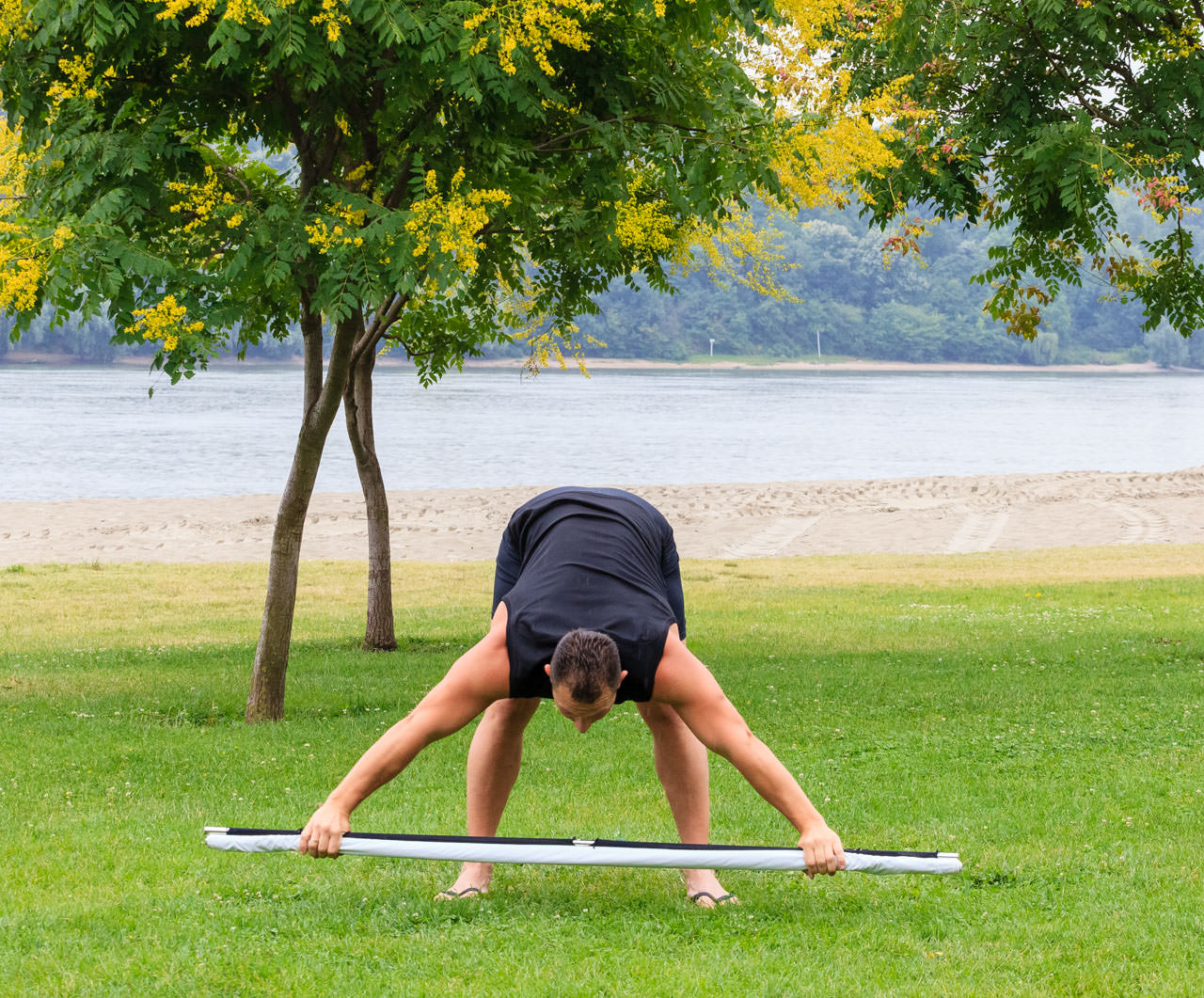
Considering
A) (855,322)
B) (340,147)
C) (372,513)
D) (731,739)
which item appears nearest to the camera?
(731,739)

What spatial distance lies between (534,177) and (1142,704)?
534 centimetres

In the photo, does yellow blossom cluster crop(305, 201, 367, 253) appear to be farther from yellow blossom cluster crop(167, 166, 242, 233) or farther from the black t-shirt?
the black t-shirt

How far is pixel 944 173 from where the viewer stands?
414 inches

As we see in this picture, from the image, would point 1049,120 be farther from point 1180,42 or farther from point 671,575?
point 671,575

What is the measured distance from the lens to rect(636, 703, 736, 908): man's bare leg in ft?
16.5

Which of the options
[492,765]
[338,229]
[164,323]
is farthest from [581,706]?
[338,229]

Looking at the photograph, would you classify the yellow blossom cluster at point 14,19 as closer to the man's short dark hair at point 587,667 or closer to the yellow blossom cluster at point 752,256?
the man's short dark hair at point 587,667

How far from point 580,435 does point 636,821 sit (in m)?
54.7

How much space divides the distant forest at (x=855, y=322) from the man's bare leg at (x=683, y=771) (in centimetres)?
11010

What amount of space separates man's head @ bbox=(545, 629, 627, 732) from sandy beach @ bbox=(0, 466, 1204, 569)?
19.5m

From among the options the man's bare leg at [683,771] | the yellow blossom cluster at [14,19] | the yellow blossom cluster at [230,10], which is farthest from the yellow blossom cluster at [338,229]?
the man's bare leg at [683,771]

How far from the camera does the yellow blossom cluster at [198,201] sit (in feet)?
25.9

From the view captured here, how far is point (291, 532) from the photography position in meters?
9.01

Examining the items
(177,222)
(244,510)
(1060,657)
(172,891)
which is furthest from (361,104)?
(244,510)
